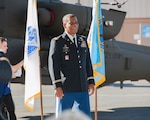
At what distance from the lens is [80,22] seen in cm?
877

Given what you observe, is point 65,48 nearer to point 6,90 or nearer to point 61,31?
point 6,90

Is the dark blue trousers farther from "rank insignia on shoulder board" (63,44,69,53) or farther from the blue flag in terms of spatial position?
the blue flag

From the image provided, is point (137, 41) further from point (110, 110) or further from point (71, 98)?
point (71, 98)

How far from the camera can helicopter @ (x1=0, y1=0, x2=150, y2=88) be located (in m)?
8.16

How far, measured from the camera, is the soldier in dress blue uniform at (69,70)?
5223 mm

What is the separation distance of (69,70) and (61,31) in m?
3.44

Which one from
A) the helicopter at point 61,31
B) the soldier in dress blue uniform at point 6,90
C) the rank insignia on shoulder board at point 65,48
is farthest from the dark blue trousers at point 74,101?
the helicopter at point 61,31

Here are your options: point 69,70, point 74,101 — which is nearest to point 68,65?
point 69,70

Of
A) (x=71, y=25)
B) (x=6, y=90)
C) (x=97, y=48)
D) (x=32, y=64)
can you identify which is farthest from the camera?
(x=97, y=48)

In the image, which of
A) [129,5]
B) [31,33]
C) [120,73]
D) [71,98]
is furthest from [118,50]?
[129,5]

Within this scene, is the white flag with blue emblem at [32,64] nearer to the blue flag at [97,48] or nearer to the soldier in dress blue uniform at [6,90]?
the soldier in dress blue uniform at [6,90]

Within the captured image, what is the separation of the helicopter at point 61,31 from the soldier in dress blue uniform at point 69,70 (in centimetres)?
297

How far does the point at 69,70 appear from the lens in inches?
208

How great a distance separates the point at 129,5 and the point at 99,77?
26012 millimetres
